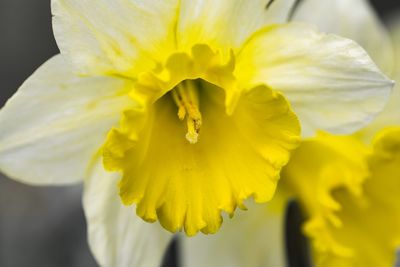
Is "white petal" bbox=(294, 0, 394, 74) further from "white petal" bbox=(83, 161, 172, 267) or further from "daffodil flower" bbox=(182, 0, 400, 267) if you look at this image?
"white petal" bbox=(83, 161, 172, 267)

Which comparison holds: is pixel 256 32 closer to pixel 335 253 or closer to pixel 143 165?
pixel 143 165

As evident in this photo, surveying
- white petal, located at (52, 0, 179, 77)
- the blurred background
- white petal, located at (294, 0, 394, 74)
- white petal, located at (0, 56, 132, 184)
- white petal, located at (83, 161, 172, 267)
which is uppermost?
white petal, located at (52, 0, 179, 77)

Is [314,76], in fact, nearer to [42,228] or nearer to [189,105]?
[189,105]

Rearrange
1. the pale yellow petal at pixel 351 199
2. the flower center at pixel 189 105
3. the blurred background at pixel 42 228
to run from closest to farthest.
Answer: the flower center at pixel 189 105 → the pale yellow petal at pixel 351 199 → the blurred background at pixel 42 228

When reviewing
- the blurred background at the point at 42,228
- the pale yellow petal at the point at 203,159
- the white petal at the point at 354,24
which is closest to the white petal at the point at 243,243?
the pale yellow petal at the point at 203,159

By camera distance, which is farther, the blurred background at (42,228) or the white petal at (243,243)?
the blurred background at (42,228)

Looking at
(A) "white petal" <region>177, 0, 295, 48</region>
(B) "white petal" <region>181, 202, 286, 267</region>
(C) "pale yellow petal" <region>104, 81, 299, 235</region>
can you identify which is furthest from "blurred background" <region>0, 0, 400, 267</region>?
(A) "white petal" <region>177, 0, 295, 48</region>

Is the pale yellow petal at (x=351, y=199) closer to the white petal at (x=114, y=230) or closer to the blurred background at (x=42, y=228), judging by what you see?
the white petal at (x=114, y=230)

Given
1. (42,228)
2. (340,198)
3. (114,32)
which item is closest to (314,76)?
(114,32)
